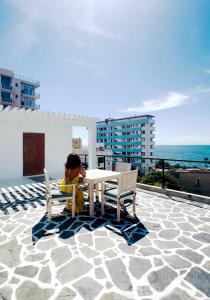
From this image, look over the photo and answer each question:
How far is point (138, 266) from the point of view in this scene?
208 cm

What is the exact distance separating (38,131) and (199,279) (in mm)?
8263

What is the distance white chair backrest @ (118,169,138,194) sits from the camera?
3305 mm

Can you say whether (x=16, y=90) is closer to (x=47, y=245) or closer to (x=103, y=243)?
(x=47, y=245)

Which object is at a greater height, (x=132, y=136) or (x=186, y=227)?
(x=132, y=136)

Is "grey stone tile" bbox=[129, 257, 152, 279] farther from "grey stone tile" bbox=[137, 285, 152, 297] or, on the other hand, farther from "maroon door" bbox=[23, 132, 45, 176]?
"maroon door" bbox=[23, 132, 45, 176]

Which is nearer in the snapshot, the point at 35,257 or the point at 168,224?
the point at 35,257

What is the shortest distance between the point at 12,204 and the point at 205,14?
6.53 m

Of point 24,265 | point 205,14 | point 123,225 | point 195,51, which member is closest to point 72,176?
point 123,225

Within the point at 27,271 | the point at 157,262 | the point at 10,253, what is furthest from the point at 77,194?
the point at 157,262

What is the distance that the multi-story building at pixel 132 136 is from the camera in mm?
62406

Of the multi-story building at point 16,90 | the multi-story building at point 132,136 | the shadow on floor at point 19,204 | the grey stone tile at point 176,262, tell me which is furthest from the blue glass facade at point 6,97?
the grey stone tile at point 176,262

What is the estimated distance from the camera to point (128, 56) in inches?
254

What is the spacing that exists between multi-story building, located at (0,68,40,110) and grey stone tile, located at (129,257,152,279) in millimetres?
37957

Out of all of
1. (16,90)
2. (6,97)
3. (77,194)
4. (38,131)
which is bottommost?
(77,194)
